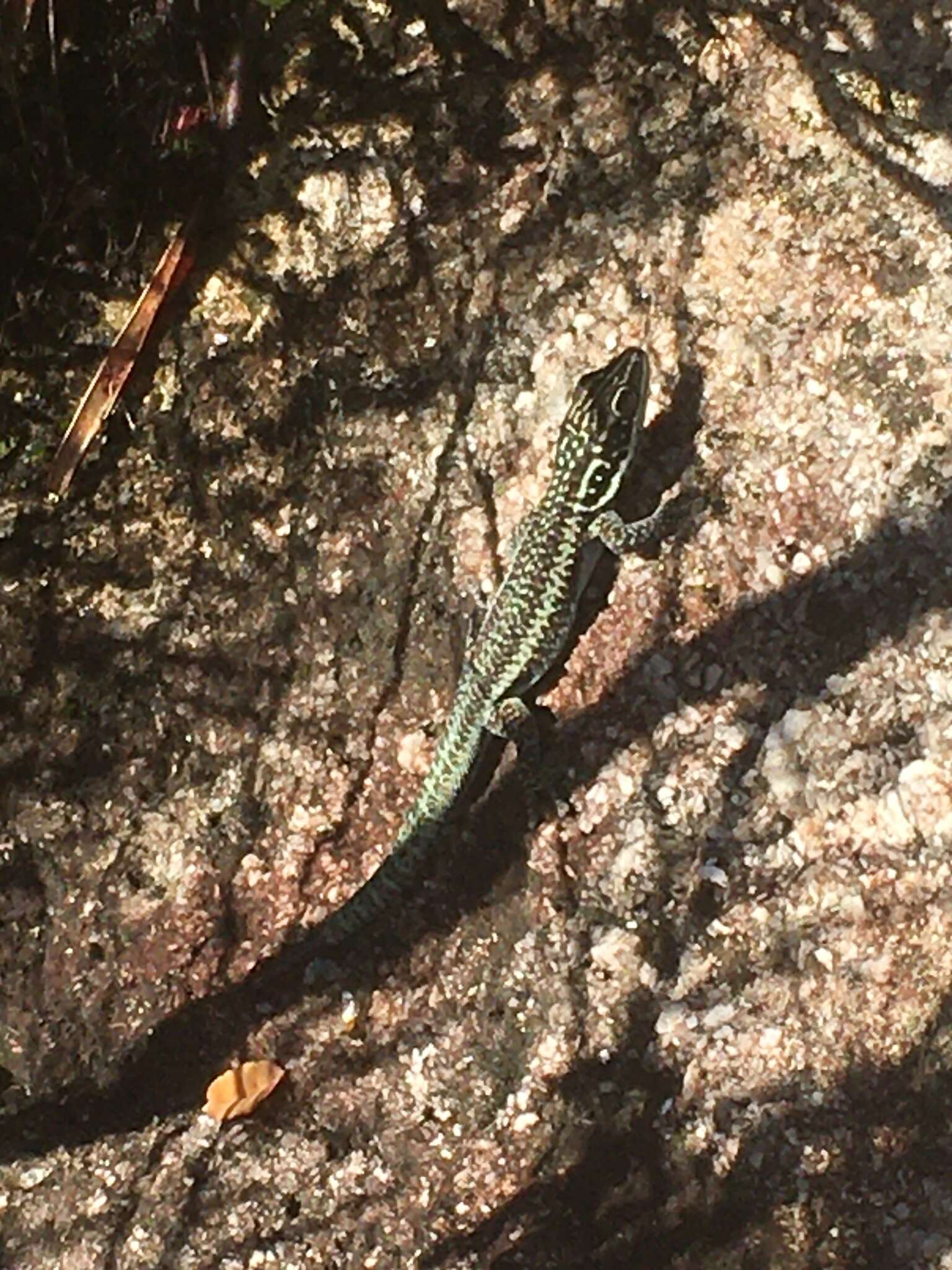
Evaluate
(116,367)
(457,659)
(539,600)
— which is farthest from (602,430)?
(116,367)

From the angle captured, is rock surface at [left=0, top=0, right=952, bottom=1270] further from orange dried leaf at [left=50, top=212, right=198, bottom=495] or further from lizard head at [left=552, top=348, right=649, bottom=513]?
lizard head at [left=552, top=348, right=649, bottom=513]

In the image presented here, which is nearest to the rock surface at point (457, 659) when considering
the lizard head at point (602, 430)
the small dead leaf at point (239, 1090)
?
the small dead leaf at point (239, 1090)

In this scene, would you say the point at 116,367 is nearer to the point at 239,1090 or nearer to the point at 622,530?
the point at 622,530

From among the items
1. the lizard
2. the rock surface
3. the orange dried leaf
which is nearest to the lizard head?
the lizard

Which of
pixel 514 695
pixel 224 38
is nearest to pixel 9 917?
pixel 514 695

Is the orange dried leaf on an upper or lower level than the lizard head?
lower

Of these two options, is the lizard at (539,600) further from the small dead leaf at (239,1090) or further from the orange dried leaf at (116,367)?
the orange dried leaf at (116,367)
